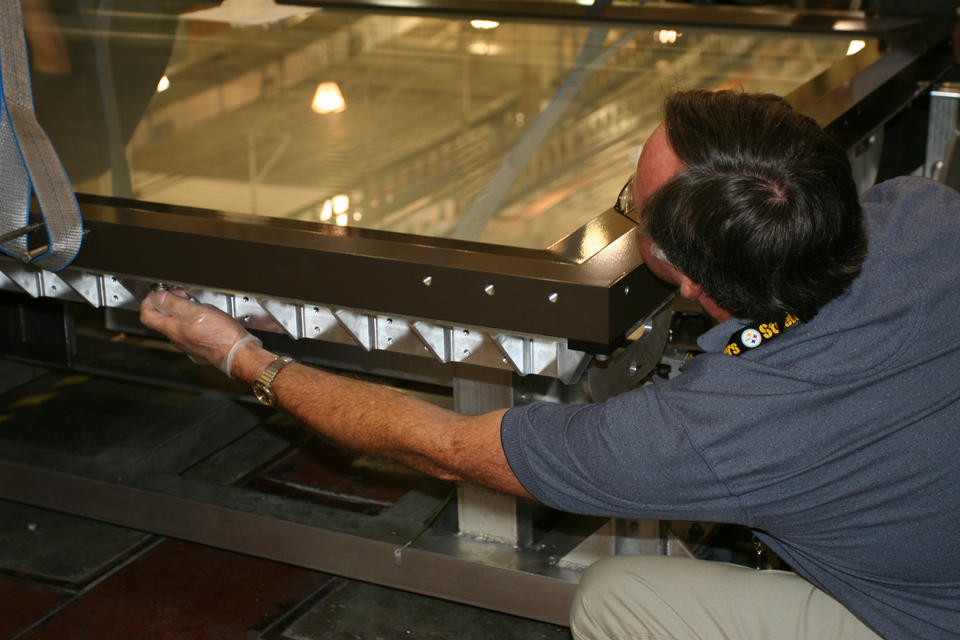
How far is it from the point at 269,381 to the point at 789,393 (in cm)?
73

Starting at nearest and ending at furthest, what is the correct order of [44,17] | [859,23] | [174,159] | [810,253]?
1. [810,253]
2. [174,159]
3. [859,23]
4. [44,17]

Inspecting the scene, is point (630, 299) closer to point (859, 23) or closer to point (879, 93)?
point (879, 93)

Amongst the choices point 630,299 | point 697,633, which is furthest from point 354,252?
point 697,633

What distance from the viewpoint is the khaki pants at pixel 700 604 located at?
148cm

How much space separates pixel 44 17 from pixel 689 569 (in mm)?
2448

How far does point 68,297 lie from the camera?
1802 millimetres

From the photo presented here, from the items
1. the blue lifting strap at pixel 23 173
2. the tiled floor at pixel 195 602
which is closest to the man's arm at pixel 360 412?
the blue lifting strap at pixel 23 173

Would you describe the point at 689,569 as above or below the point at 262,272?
below

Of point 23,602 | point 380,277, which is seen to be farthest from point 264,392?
point 23,602

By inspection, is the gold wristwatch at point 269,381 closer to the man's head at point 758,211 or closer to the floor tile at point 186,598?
the man's head at point 758,211

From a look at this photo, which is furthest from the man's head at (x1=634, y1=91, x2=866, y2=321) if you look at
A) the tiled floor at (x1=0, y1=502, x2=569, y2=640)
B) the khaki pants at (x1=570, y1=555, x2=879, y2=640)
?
the tiled floor at (x1=0, y1=502, x2=569, y2=640)

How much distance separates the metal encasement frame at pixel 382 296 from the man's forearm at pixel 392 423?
0.10 m

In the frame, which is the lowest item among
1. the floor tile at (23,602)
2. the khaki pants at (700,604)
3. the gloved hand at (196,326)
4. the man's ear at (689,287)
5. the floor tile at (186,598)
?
the floor tile at (186,598)

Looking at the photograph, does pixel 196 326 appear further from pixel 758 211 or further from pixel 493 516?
pixel 758 211
